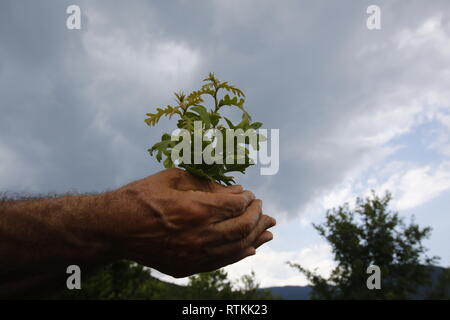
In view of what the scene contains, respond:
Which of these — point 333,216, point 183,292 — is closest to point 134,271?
point 183,292

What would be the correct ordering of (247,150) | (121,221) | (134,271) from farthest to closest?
(134,271) → (247,150) → (121,221)

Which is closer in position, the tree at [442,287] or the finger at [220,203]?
the finger at [220,203]

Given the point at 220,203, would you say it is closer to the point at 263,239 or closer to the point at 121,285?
the point at 263,239

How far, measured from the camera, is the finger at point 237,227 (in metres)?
2.66

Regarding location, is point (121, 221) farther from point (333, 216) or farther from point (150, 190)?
point (333, 216)

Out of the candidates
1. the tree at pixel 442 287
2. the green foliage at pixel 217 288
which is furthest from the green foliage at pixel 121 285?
the tree at pixel 442 287

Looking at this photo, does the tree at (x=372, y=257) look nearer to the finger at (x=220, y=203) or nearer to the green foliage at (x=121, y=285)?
the green foliage at (x=121, y=285)

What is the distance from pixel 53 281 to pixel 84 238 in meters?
0.88

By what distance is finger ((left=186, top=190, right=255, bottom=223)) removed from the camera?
8.43 feet

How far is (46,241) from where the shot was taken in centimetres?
254

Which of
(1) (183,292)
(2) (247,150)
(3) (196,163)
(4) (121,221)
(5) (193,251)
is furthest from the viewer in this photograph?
(1) (183,292)

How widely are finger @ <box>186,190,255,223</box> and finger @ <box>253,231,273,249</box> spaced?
45 centimetres

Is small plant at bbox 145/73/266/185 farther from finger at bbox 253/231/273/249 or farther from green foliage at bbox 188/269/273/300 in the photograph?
green foliage at bbox 188/269/273/300

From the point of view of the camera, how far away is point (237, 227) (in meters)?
2.71
